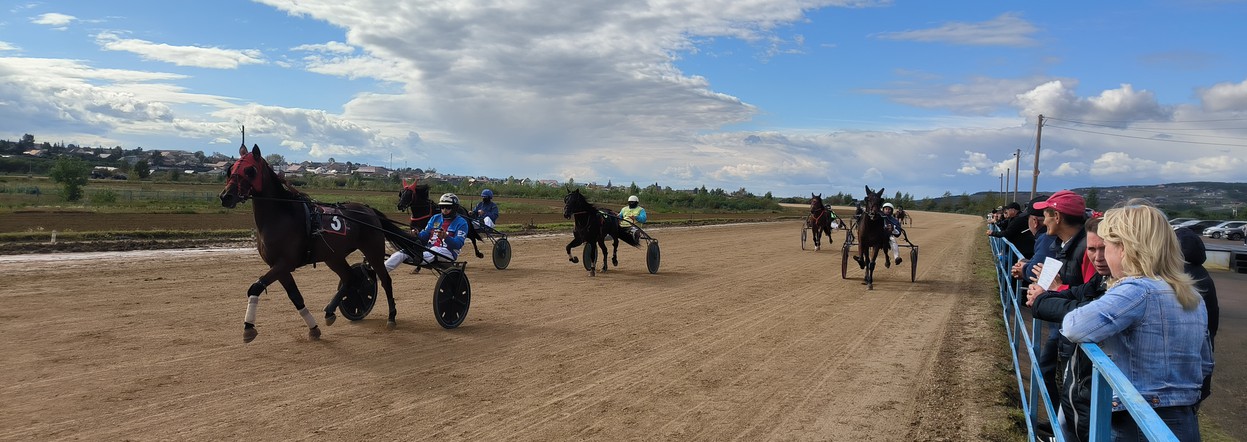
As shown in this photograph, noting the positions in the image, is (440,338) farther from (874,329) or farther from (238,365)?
(874,329)

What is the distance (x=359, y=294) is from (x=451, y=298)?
1126mm

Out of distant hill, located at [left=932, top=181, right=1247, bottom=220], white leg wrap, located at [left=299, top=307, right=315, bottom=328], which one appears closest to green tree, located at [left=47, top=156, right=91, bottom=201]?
white leg wrap, located at [left=299, top=307, right=315, bottom=328]

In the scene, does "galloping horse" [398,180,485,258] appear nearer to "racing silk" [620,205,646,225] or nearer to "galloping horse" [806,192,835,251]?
"racing silk" [620,205,646,225]

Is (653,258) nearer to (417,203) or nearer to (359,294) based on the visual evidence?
(417,203)

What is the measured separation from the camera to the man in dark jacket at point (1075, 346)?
3000mm

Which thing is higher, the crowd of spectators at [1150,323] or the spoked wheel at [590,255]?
the crowd of spectators at [1150,323]

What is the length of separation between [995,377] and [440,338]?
221 inches

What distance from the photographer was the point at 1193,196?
78.8 meters

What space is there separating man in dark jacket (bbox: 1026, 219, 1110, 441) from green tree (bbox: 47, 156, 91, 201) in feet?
145

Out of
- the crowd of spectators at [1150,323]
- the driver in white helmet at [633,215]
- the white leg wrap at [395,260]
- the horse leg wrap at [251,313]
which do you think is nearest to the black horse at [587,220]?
the driver in white helmet at [633,215]

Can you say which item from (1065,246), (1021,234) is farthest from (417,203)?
(1065,246)

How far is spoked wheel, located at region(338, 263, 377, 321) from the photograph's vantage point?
808 cm

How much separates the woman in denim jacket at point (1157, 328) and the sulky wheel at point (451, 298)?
21.1 ft

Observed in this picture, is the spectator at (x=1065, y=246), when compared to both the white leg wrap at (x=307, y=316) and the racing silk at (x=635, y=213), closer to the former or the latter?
the white leg wrap at (x=307, y=316)
